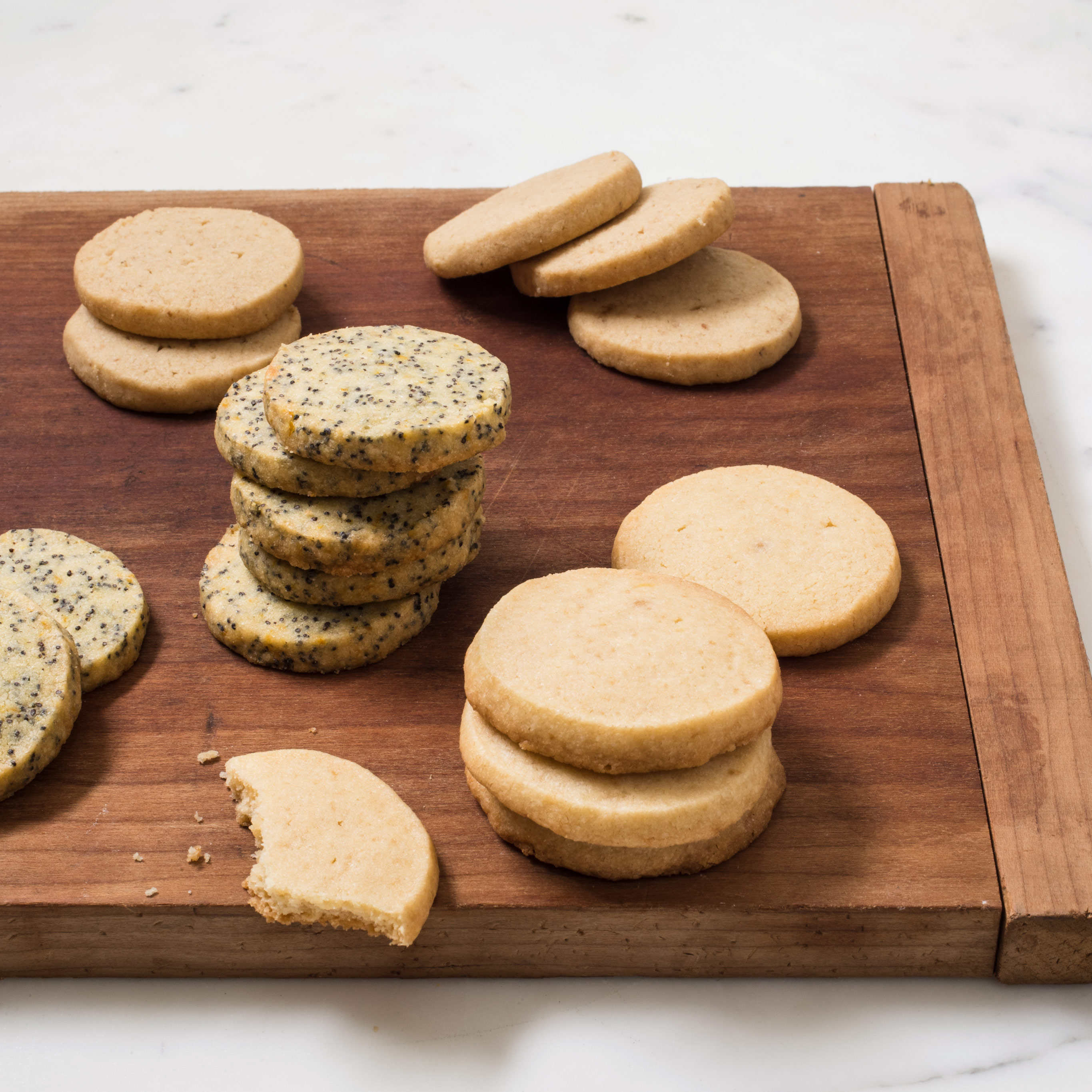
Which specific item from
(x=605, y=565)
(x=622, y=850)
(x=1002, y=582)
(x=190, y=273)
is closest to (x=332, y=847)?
(x=622, y=850)

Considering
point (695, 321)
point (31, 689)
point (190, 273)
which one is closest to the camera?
point (31, 689)

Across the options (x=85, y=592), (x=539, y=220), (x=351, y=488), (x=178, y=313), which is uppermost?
(x=539, y=220)

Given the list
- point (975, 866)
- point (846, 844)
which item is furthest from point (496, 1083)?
point (975, 866)

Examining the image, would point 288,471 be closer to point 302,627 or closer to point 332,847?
point 302,627

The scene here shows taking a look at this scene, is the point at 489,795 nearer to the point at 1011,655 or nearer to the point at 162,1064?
the point at 162,1064

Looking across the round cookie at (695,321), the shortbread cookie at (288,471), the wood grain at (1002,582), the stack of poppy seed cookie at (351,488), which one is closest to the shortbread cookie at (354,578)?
the stack of poppy seed cookie at (351,488)
